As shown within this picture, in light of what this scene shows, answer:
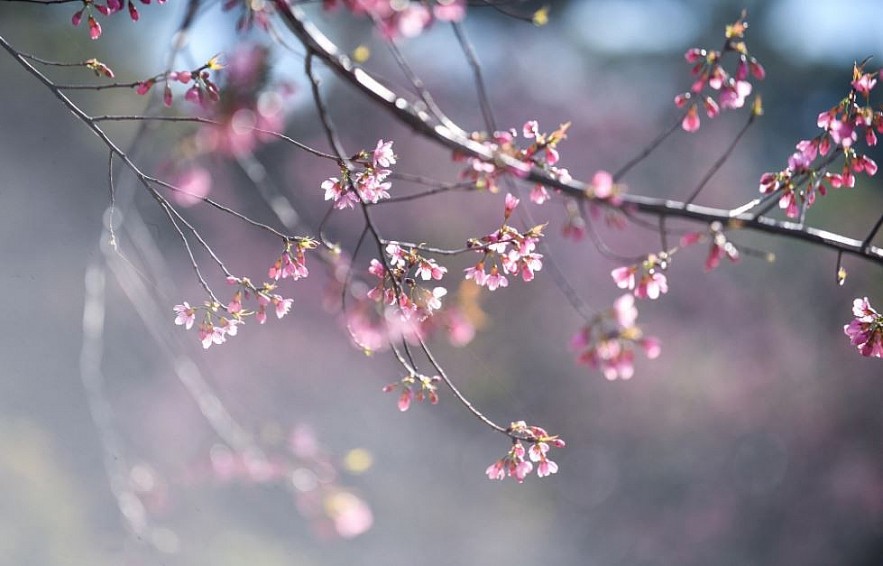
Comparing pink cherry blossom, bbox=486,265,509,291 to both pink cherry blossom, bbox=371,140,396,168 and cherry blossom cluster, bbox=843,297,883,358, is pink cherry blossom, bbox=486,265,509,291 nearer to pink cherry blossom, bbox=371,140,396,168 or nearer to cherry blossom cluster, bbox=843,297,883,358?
pink cherry blossom, bbox=371,140,396,168

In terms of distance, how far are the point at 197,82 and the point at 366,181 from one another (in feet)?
0.80

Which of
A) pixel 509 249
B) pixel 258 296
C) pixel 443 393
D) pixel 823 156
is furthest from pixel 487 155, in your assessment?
pixel 443 393

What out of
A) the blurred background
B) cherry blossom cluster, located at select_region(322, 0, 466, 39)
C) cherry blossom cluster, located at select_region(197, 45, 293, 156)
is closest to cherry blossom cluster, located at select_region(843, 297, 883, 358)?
cherry blossom cluster, located at select_region(322, 0, 466, 39)

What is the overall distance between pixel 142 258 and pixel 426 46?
151 centimetres

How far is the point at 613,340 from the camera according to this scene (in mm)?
801

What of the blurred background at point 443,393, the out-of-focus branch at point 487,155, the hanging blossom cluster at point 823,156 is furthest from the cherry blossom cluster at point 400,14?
the blurred background at point 443,393

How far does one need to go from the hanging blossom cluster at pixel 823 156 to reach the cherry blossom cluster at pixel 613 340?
0.37 meters

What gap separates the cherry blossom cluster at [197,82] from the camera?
40.1 inches

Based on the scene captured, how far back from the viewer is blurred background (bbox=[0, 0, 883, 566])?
324cm

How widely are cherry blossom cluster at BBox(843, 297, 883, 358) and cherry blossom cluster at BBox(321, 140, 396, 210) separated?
626mm

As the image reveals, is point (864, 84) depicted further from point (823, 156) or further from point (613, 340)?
point (613, 340)

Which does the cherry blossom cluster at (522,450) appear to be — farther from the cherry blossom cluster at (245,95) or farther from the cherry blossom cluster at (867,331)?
the cherry blossom cluster at (245,95)

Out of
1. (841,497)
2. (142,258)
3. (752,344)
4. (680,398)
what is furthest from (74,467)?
(841,497)

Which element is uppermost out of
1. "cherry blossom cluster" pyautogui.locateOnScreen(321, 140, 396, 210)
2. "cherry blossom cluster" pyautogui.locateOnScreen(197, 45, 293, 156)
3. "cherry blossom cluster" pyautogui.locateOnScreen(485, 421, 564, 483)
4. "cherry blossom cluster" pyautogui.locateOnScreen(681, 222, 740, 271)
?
"cherry blossom cluster" pyautogui.locateOnScreen(197, 45, 293, 156)
